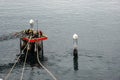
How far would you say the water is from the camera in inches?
2201

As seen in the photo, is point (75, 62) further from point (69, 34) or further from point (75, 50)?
point (69, 34)

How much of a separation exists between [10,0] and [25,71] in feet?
299

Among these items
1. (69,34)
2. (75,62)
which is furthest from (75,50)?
(69,34)

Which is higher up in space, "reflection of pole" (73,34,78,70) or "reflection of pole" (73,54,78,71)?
"reflection of pole" (73,34,78,70)

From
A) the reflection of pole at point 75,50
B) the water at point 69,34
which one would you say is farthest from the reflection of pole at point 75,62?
the water at point 69,34

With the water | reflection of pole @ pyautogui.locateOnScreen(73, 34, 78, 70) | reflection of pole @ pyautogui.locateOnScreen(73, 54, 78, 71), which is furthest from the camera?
reflection of pole @ pyautogui.locateOnScreen(73, 34, 78, 70)

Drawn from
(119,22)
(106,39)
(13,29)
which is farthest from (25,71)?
(119,22)

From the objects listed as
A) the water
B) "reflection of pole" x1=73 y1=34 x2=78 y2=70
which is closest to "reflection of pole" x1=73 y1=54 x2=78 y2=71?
"reflection of pole" x1=73 y1=34 x2=78 y2=70

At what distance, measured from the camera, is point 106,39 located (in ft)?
252

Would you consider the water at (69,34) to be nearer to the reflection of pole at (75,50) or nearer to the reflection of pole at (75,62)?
the reflection of pole at (75,62)

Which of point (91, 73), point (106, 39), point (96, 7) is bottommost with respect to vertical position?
point (91, 73)

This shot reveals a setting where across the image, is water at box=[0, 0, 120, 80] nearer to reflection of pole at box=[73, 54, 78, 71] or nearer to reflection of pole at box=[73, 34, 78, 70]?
reflection of pole at box=[73, 54, 78, 71]

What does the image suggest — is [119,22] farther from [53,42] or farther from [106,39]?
[53,42]

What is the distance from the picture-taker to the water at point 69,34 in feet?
183
